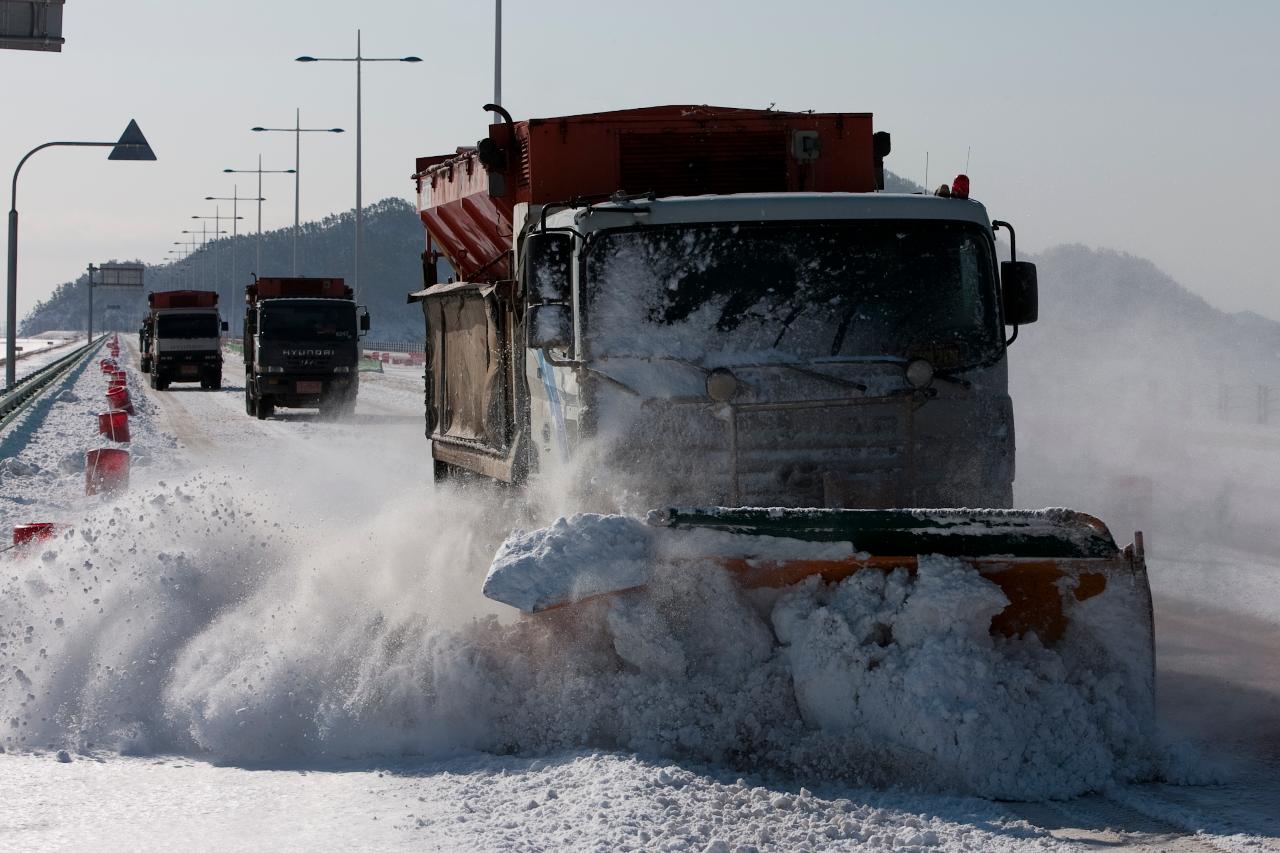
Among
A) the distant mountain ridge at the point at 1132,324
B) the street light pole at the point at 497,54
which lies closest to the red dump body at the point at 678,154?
the street light pole at the point at 497,54

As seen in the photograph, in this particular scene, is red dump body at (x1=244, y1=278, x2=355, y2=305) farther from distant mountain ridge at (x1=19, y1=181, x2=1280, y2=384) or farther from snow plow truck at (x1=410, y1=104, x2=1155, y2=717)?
snow plow truck at (x1=410, y1=104, x2=1155, y2=717)

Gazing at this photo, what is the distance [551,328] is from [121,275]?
126 metres

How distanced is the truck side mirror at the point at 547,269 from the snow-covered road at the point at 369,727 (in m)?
1.35

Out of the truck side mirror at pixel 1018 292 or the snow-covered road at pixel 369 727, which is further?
the truck side mirror at pixel 1018 292

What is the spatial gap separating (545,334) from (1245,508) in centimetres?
1046

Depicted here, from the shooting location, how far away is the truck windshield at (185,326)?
4716 centimetres

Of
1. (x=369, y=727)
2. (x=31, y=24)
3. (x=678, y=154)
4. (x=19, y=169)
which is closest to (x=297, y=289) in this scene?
(x=19, y=169)

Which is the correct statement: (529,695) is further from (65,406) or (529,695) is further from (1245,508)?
(65,406)

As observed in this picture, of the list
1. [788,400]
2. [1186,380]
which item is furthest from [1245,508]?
[1186,380]

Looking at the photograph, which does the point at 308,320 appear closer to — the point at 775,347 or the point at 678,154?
the point at 678,154

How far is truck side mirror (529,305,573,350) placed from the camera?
7340mm

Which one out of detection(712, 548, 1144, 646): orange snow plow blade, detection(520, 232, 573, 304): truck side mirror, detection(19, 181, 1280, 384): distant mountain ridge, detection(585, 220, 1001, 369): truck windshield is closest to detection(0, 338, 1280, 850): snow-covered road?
detection(712, 548, 1144, 646): orange snow plow blade

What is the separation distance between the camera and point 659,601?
6.17 metres

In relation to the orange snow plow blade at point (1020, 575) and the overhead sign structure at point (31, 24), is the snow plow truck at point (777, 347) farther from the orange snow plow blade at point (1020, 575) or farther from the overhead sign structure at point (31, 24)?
the overhead sign structure at point (31, 24)
